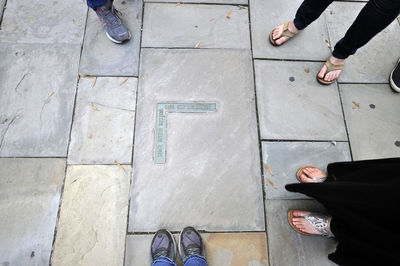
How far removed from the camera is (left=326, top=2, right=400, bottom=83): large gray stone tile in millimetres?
2408

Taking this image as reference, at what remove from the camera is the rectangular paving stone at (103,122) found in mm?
2064

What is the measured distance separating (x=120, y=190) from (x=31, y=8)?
2077 mm

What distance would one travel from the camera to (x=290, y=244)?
1.89 metres

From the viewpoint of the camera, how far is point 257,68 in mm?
2385

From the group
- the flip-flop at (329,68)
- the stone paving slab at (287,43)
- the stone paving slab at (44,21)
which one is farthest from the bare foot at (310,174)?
the stone paving slab at (44,21)

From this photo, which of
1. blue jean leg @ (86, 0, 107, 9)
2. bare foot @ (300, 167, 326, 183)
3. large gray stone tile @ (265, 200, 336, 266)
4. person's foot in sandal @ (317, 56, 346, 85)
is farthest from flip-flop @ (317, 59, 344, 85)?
blue jean leg @ (86, 0, 107, 9)

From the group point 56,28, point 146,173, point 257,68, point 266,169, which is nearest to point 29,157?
point 146,173

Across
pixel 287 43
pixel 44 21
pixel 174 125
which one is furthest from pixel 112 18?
pixel 287 43

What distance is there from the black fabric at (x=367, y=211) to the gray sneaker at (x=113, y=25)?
200 cm

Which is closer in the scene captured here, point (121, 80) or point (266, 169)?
point (266, 169)

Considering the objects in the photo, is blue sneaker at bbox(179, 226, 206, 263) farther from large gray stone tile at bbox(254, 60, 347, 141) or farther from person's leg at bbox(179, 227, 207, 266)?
large gray stone tile at bbox(254, 60, 347, 141)

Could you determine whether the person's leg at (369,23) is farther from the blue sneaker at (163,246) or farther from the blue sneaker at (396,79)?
the blue sneaker at (163,246)

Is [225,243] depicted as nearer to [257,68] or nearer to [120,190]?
[120,190]

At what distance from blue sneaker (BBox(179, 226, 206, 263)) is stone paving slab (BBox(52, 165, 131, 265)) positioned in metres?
0.44
